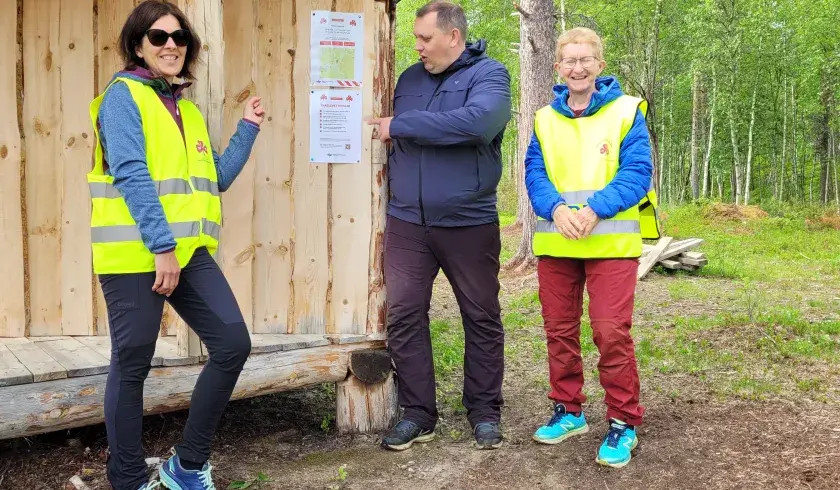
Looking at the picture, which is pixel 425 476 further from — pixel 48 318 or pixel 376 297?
pixel 48 318

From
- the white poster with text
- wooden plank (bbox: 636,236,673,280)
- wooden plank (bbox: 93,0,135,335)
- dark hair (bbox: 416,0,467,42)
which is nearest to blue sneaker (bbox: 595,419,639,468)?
the white poster with text

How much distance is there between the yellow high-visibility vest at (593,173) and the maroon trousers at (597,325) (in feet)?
0.34

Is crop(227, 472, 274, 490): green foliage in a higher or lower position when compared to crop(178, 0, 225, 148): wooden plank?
lower

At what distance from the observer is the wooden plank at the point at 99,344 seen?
12.6ft

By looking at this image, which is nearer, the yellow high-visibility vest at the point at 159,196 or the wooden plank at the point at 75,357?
the yellow high-visibility vest at the point at 159,196

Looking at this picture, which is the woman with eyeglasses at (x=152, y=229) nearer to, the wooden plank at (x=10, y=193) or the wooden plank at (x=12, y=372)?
the wooden plank at (x=12, y=372)

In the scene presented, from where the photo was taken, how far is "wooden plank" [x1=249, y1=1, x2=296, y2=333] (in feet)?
13.7

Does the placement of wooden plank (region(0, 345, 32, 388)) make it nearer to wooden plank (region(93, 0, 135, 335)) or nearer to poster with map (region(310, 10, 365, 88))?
wooden plank (region(93, 0, 135, 335))

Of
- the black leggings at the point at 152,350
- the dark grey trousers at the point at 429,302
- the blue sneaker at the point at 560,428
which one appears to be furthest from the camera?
the blue sneaker at the point at 560,428

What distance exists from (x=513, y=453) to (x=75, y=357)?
237 centimetres

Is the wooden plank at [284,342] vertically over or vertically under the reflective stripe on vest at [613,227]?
under

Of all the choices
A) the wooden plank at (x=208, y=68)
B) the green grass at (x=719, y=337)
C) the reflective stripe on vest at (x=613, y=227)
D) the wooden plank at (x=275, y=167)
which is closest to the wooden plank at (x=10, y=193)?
the wooden plank at (x=275, y=167)

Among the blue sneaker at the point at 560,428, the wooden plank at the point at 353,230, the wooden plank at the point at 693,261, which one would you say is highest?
the wooden plank at the point at 353,230

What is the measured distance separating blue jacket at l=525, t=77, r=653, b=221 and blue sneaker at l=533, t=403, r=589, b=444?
114 cm
